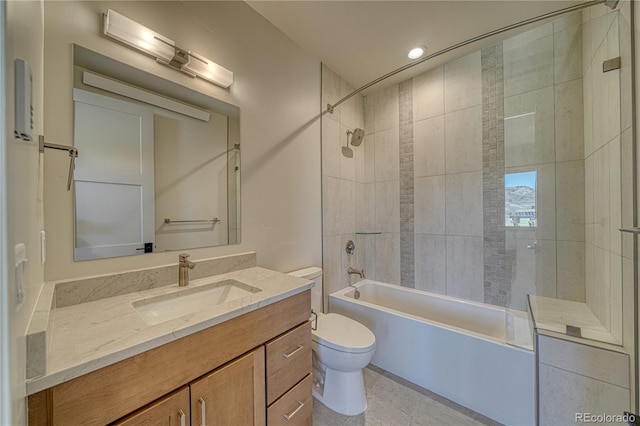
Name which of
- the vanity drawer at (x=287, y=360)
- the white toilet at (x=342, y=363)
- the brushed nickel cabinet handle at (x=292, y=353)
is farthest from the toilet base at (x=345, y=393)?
the brushed nickel cabinet handle at (x=292, y=353)

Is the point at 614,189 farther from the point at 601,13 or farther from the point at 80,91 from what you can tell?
the point at 80,91

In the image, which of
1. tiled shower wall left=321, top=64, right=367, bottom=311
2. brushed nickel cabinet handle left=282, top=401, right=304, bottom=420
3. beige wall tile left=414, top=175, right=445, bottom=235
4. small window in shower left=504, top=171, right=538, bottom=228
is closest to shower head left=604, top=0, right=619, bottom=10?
small window in shower left=504, top=171, right=538, bottom=228

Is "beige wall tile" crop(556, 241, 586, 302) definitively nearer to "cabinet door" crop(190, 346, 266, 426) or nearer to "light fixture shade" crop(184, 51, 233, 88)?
"cabinet door" crop(190, 346, 266, 426)

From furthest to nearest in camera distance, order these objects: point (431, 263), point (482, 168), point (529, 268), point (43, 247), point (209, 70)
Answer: point (431, 263)
point (482, 168)
point (529, 268)
point (209, 70)
point (43, 247)

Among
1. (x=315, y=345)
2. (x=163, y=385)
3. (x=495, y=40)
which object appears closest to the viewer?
(x=163, y=385)

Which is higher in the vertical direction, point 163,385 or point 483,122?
point 483,122

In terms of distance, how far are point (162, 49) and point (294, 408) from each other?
1.88 metres

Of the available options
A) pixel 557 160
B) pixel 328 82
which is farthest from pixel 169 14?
pixel 557 160

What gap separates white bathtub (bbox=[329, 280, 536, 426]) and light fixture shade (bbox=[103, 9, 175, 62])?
2110mm

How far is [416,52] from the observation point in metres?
2.03

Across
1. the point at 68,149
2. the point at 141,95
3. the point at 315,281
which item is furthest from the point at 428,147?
the point at 68,149

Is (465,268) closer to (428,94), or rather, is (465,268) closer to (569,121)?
(569,121)

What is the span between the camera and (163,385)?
0.72 metres

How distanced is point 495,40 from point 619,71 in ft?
3.37
